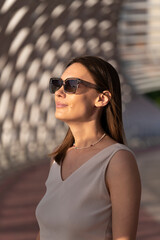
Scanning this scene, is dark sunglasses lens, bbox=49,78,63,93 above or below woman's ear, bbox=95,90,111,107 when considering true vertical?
above

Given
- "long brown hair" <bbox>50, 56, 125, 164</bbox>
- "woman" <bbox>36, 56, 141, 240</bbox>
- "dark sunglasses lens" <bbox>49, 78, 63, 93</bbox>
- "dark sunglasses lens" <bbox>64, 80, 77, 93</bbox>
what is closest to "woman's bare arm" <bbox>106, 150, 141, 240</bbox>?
"woman" <bbox>36, 56, 141, 240</bbox>

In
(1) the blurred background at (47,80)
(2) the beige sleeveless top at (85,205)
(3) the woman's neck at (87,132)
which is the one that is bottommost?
(1) the blurred background at (47,80)

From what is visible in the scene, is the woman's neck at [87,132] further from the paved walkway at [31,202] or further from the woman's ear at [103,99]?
the paved walkway at [31,202]

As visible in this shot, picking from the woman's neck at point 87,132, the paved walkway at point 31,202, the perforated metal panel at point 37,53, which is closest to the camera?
the woman's neck at point 87,132

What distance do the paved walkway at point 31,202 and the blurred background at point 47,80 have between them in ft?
0.06

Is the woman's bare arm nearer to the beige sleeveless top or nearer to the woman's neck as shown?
the beige sleeveless top

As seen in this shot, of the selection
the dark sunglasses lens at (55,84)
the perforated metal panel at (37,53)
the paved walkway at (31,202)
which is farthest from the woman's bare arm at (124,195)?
the perforated metal panel at (37,53)

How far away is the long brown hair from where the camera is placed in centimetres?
280

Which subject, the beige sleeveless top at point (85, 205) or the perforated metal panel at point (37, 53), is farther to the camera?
the perforated metal panel at point (37, 53)

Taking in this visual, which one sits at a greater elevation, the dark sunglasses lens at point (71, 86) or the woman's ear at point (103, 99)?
the dark sunglasses lens at point (71, 86)

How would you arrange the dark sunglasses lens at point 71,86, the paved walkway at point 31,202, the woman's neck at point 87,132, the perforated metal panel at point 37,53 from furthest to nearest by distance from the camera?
the perforated metal panel at point 37,53
the paved walkway at point 31,202
the woman's neck at point 87,132
the dark sunglasses lens at point 71,86

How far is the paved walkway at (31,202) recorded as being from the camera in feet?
30.5

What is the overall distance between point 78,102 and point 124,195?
24.2 inches

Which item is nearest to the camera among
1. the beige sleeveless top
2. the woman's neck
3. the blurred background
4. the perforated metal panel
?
the beige sleeveless top
